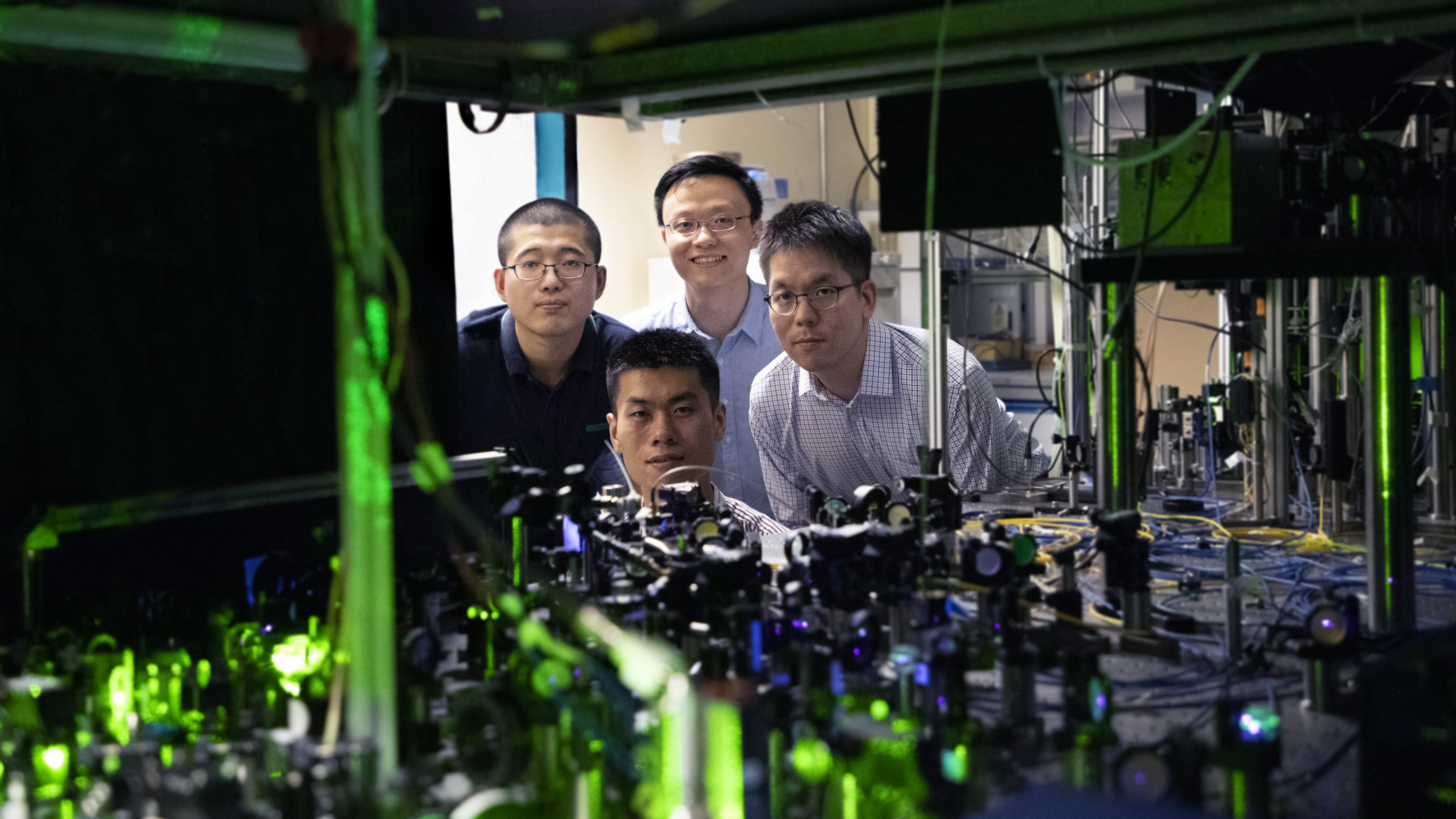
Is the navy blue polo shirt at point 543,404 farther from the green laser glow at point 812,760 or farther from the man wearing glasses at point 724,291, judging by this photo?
the green laser glow at point 812,760

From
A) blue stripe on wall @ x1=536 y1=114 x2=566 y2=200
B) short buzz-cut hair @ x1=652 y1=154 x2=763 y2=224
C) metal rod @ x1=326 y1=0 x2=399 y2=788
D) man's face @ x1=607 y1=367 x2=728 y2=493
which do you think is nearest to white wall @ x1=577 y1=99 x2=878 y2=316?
blue stripe on wall @ x1=536 y1=114 x2=566 y2=200

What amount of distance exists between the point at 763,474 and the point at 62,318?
2.09 metres

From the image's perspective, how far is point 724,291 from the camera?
3596 millimetres

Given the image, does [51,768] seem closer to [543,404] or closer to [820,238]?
[543,404]

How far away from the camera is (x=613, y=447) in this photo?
3.14 m

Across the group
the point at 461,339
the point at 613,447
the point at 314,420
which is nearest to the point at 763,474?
the point at 613,447

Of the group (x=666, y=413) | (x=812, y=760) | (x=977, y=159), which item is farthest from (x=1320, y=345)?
(x=812, y=760)

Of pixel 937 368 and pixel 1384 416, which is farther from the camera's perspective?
pixel 937 368

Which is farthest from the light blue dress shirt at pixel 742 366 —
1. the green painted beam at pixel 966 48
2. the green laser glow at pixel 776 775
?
the green laser glow at pixel 776 775

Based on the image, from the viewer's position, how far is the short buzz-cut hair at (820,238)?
323 centimetres

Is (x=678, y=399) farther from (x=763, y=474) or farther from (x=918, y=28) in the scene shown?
(x=918, y=28)

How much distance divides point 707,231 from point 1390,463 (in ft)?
6.85

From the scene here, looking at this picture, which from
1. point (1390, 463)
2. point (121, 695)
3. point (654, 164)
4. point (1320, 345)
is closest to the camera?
point (121, 695)

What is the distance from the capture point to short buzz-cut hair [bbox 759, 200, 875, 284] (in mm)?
3234
